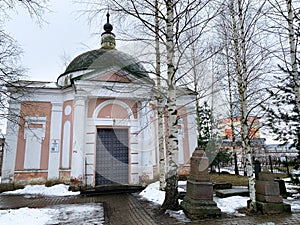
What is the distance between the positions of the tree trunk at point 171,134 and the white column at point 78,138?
5.78 m

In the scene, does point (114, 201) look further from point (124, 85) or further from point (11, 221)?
point (124, 85)

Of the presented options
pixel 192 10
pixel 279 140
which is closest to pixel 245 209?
pixel 279 140

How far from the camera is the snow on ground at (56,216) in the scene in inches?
220

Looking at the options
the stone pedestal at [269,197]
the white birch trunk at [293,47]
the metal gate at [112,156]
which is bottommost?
the stone pedestal at [269,197]

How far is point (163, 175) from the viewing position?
906 cm

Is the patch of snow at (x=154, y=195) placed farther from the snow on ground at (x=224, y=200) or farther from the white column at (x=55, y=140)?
the white column at (x=55, y=140)

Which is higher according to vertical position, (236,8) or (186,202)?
(236,8)

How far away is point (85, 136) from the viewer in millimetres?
11430

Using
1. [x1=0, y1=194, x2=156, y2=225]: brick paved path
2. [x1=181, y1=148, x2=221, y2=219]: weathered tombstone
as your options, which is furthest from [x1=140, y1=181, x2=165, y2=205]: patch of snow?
[x1=181, y1=148, x2=221, y2=219]: weathered tombstone

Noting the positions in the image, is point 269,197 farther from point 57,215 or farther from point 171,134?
point 57,215

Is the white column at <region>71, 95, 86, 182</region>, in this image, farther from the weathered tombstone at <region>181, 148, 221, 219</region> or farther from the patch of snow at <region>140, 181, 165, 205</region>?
the weathered tombstone at <region>181, 148, 221, 219</region>

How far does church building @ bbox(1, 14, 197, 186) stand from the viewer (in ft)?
36.8

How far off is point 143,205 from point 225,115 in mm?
12665

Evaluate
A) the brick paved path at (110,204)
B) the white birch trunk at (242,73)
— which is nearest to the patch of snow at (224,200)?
the brick paved path at (110,204)
